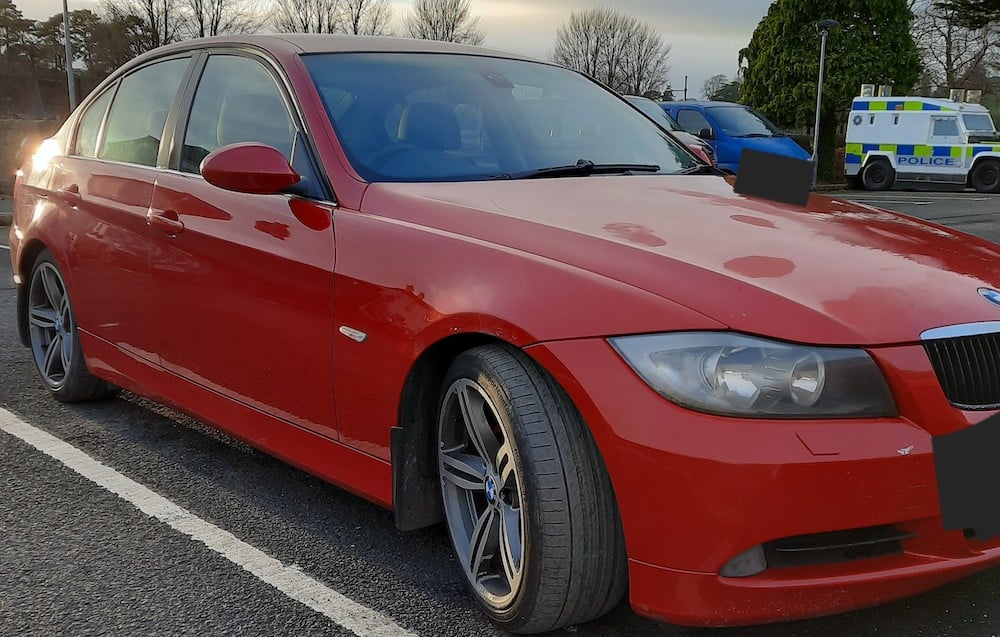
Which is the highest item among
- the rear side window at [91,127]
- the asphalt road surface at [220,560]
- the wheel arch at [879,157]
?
the rear side window at [91,127]

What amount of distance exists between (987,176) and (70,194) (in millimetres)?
21026

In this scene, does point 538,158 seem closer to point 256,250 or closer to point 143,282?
point 256,250

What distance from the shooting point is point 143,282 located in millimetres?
3406

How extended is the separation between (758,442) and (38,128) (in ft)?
71.6

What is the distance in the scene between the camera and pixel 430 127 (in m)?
2.97

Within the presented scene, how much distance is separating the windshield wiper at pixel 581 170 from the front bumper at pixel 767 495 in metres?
1.03

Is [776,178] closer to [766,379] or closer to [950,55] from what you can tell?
[766,379]

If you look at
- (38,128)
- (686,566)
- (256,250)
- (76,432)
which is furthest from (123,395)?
(38,128)

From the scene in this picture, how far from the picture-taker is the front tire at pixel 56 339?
413cm

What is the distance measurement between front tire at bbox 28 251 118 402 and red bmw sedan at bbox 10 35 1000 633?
43 centimetres

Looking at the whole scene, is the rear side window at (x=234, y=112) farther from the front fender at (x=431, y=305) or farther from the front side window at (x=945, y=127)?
the front side window at (x=945, y=127)

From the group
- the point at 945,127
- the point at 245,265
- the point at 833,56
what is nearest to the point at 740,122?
the point at 945,127

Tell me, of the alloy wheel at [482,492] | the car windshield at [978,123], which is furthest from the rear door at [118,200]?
the car windshield at [978,123]

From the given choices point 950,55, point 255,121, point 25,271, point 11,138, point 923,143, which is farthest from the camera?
point 950,55
